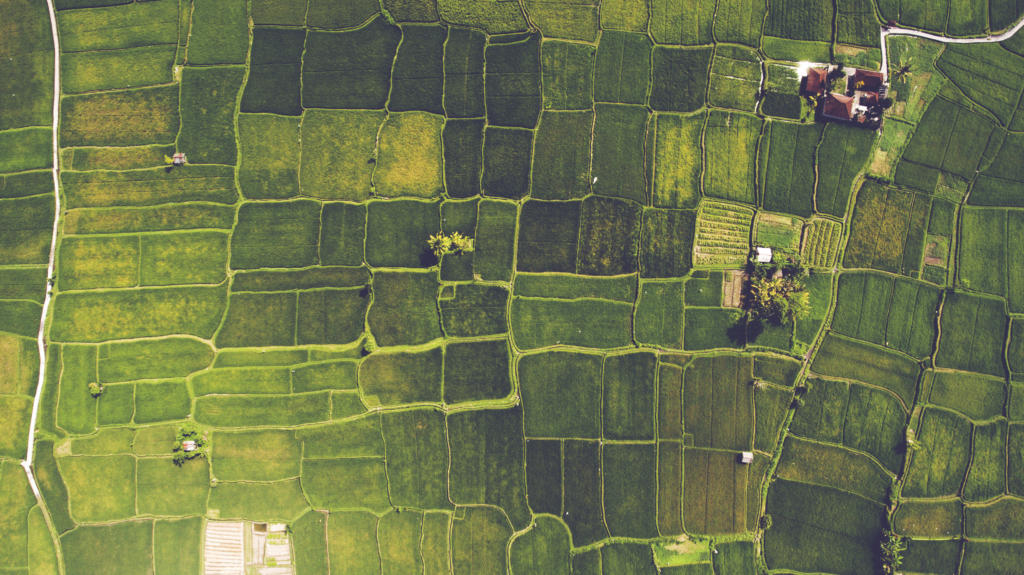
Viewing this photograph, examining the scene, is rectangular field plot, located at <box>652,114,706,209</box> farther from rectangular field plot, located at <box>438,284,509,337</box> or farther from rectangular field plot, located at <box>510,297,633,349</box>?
rectangular field plot, located at <box>438,284,509,337</box>

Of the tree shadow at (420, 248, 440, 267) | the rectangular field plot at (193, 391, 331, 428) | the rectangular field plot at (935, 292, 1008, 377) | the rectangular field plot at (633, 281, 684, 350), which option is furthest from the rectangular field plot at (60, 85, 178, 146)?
the rectangular field plot at (935, 292, 1008, 377)

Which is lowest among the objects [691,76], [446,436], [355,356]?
[446,436]

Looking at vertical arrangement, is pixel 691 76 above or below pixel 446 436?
above

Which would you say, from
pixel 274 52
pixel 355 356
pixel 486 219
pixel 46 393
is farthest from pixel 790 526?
pixel 46 393

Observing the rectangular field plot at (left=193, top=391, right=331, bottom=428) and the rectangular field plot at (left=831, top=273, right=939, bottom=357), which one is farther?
the rectangular field plot at (left=831, top=273, right=939, bottom=357)

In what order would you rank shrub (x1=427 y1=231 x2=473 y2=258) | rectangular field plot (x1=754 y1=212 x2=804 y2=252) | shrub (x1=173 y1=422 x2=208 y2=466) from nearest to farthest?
shrub (x1=427 y1=231 x2=473 y2=258), shrub (x1=173 y1=422 x2=208 y2=466), rectangular field plot (x1=754 y1=212 x2=804 y2=252)

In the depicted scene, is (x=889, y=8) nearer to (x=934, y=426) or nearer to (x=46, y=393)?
(x=934, y=426)

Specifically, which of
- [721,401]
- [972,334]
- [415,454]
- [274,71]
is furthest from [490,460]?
[972,334]
